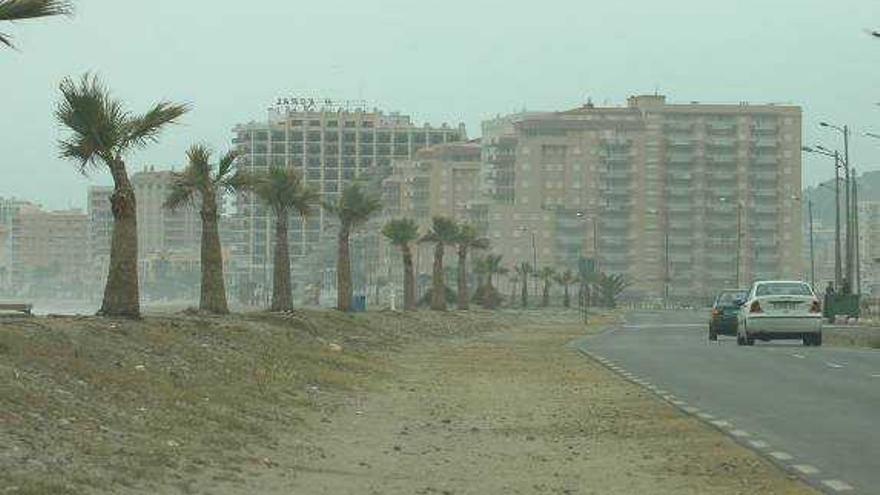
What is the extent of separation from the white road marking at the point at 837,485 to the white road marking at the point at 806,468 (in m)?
0.71

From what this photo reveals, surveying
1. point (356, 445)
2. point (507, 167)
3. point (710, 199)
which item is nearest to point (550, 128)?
point (507, 167)

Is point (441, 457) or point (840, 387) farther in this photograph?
point (840, 387)

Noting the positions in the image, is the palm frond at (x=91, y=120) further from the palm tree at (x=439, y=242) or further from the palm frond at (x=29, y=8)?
the palm tree at (x=439, y=242)

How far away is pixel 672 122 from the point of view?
191 meters

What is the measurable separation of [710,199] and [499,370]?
157546 millimetres

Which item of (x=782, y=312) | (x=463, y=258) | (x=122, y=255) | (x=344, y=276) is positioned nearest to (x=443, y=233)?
(x=463, y=258)

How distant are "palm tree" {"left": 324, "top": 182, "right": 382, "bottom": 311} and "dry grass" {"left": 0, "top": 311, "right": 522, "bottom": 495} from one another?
981 inches

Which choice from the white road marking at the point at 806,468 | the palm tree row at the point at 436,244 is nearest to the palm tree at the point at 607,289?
the palm tree row at the point at 436,244

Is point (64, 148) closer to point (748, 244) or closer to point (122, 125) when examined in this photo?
point (122, 125)

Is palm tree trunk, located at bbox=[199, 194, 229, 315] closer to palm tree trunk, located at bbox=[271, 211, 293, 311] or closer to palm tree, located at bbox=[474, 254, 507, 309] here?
palm tree trunk, located at bbox=[271, 211, 293, 311]

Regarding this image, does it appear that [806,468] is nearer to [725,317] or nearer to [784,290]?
[784,290]

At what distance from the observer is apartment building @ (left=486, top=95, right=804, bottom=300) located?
186 metres

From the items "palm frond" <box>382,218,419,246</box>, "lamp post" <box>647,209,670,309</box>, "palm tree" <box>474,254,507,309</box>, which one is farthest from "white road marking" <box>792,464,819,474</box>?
"lamp post" <box>647,209,670,309</box>

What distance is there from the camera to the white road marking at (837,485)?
507 inches
